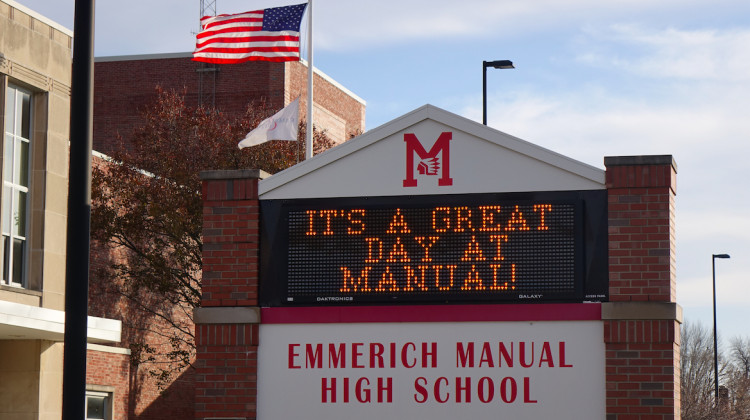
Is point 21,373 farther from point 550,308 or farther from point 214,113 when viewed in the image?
point 550,308

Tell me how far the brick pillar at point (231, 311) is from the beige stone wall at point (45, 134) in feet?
35.5

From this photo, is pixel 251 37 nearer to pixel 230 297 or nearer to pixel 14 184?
pixel 14 184

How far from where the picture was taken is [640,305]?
1204cm

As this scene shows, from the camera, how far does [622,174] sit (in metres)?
12.2

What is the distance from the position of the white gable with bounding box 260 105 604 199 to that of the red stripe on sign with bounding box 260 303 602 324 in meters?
1.15

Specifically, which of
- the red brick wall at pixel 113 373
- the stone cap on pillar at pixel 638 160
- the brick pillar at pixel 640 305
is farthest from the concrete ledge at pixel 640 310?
the red brick wall at pixel 113 373

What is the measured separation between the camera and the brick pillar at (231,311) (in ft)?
41.8

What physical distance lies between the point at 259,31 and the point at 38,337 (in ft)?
24.3

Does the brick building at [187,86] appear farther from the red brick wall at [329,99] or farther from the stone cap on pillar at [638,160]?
the stone cap on pillar at [638,160]

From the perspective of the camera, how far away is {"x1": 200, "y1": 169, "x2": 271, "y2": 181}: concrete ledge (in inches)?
510

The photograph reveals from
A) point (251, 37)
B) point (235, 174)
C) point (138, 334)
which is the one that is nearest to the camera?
point (235, 174)

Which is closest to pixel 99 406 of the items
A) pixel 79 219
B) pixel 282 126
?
pixel 282 126

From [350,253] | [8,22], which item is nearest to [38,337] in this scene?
[8,22]

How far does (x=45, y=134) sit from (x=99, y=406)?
8.19 m
